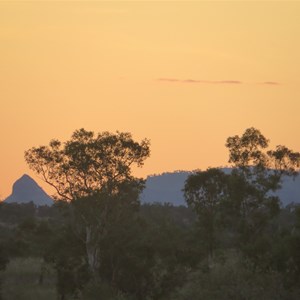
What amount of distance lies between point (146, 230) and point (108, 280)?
3.86 metres

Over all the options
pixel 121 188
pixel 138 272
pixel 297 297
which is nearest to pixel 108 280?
pixel 138 272

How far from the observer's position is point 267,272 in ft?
164

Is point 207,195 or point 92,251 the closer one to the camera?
point 92,251

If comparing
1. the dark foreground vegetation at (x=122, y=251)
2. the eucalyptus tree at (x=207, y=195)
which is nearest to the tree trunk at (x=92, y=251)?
the dark foreground vegetation at (x=122, y=251)

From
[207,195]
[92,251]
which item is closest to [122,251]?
[92,251]

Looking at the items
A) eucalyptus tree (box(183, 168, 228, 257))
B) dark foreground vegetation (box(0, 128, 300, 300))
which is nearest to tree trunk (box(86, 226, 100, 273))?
dark foreground vegetation (box(0, 128, 300, 300))

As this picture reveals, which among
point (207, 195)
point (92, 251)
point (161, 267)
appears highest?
point (207, 195)

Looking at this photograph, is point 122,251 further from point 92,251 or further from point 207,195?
point 207,195

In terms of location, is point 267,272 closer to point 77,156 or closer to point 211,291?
point 211,291

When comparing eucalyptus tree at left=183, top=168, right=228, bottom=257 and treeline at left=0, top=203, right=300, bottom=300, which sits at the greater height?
eucalyptus tree at left=183, top=168, right=228, bottom=257

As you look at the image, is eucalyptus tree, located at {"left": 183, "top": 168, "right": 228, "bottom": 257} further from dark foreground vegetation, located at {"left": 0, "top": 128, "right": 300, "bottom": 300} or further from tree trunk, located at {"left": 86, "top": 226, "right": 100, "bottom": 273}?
tree trunk, located at {"left": 86, "top": 226, "right": 100, "bottom": 273}

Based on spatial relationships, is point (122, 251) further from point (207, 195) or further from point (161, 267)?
point (207, 195)

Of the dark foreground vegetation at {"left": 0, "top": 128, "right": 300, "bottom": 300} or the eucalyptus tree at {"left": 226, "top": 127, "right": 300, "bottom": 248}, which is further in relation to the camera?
the eucalyptus tree at {"left": 226, "top": 127, "right": 300, "bottom": 248}

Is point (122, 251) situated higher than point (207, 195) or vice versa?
point (207, 195)
